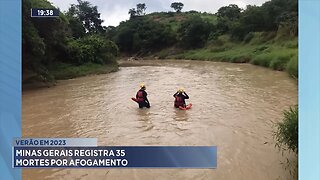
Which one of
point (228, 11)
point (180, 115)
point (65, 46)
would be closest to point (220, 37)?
point (228, 11)

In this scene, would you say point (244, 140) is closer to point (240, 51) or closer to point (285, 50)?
point (285, 50)

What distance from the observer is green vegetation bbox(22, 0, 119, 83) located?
7.93 meters

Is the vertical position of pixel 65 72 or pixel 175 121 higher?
pixel 65 72

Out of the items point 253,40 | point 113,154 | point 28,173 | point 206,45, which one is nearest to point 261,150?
point 113,154

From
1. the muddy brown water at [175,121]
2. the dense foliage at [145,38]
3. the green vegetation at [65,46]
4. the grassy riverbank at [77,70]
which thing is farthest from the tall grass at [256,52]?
the grassy riverbank at [77,70]

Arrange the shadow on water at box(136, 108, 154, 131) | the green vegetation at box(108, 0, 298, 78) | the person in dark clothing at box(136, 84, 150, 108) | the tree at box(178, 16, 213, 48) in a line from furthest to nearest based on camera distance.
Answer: the tree at box(178, 16, 213, 48), the green vegetation at box(108, 0, 298, 78), the person in dark clothing at box(136, 84, 150, 108), the shadow on water at box(136, 108, 154, 131)

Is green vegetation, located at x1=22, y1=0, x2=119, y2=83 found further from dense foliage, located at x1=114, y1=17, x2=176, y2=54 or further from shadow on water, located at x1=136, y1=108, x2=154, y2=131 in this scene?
shadow on water, located at x1=136, y1=108, x2=154, y2=131

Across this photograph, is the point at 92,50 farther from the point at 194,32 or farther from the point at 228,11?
the point at 228,11

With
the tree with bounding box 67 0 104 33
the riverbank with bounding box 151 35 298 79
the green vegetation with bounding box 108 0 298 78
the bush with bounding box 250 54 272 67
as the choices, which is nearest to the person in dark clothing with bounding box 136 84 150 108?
the tree with bounding box 67 0 104 33

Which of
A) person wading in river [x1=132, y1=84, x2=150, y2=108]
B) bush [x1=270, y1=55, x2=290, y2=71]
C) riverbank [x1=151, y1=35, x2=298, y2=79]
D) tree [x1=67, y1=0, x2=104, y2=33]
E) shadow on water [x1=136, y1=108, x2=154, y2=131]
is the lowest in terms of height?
shadow on water [x1=136, y1=108, x2=154, y2=131]
